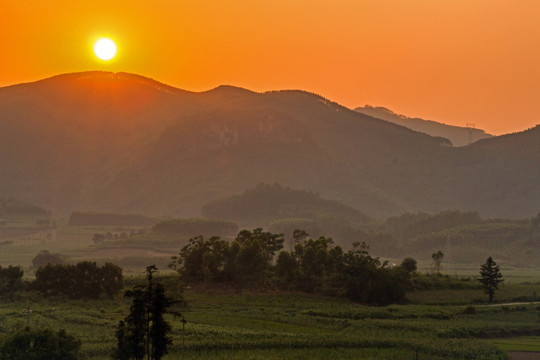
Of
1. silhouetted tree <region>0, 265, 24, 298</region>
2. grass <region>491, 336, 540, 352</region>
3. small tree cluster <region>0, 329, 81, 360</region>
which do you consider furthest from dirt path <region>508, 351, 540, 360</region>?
silhouetted tree <region>0, 265, 24, 298</region>

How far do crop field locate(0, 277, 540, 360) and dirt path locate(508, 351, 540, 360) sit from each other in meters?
1.44

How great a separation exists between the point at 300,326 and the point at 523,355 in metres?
27.6

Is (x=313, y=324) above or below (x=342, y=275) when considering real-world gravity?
below

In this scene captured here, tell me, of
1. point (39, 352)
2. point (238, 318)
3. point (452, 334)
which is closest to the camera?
point (39, 352)

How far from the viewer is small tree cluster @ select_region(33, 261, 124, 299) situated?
442 feet

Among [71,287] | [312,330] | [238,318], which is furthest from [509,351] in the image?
[71,287]

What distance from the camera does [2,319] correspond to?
107562 millimetres

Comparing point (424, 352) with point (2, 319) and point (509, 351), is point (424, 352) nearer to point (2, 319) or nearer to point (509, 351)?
point (509, 351)

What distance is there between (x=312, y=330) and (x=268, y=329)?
5.28 meters

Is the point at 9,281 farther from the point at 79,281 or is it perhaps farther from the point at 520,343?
the point at 520,343

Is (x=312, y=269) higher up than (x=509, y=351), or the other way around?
(x=312, y=269)

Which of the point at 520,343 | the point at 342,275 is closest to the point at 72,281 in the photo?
the point at 342,275

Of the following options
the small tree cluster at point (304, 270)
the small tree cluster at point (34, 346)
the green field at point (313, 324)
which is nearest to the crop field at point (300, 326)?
the green field at point (313, 324)

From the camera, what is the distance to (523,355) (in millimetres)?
96000
